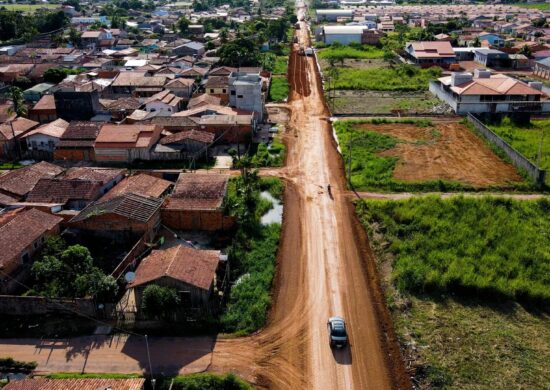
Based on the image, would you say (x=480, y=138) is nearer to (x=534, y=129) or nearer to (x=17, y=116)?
(x=534, y=129)

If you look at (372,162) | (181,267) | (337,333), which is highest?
(181,267)

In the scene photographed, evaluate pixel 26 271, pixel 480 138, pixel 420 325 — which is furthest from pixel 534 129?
pixel 26 271

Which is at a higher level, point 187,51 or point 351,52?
point 187,51

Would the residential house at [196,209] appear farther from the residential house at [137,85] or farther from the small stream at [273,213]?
the residential house at [137,85]

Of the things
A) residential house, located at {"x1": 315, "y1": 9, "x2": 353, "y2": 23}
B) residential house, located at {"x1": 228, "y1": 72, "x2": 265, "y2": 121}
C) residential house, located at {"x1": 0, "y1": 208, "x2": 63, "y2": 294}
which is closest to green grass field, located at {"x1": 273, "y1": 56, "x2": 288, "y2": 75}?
residential house, located at {"x1": 228, "y1": 72, "x2": 265, "y2": 121}

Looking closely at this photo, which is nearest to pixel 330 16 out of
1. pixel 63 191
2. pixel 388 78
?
pixel 388 78

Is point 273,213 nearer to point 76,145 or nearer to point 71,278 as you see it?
point 71,278

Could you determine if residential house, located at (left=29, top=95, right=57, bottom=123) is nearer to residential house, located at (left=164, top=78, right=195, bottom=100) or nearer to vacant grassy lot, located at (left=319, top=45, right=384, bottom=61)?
residential house, located at (left=164, top=78, right=195, bottom=100)
